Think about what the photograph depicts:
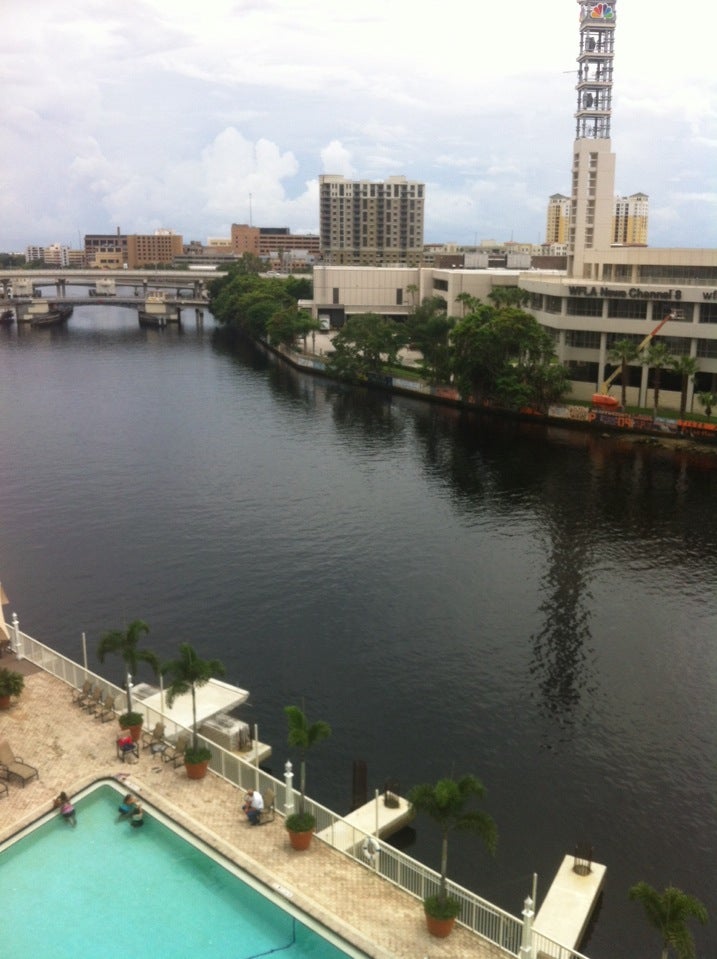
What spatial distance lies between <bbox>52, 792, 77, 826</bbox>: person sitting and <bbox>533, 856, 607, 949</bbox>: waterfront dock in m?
14.3

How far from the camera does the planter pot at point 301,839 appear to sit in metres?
26.2

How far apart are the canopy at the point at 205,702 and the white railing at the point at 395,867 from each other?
1.06m

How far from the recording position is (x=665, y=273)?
98688 millimetres

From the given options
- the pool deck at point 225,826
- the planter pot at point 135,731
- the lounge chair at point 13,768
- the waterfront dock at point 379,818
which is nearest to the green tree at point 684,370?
the waterfront dock at point 379,818

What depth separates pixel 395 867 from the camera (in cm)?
2523

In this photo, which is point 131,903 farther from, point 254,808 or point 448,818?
point 448,818

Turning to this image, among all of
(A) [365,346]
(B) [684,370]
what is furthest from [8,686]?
(A) [365,346]

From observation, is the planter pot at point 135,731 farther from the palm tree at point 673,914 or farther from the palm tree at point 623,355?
the palm tree at point 623,355

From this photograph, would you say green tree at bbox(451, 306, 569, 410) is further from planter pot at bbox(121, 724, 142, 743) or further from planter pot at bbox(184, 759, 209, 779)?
planter pot at bbox(184, 759, 209, 779)

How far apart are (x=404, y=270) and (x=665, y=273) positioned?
6834 cm

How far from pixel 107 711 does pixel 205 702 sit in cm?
424

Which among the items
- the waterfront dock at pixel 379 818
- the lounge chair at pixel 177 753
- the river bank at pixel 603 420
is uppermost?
the river bank at pixel 603 420

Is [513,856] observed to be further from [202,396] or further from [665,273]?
[202,396]

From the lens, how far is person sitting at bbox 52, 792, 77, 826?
91.0 ft
